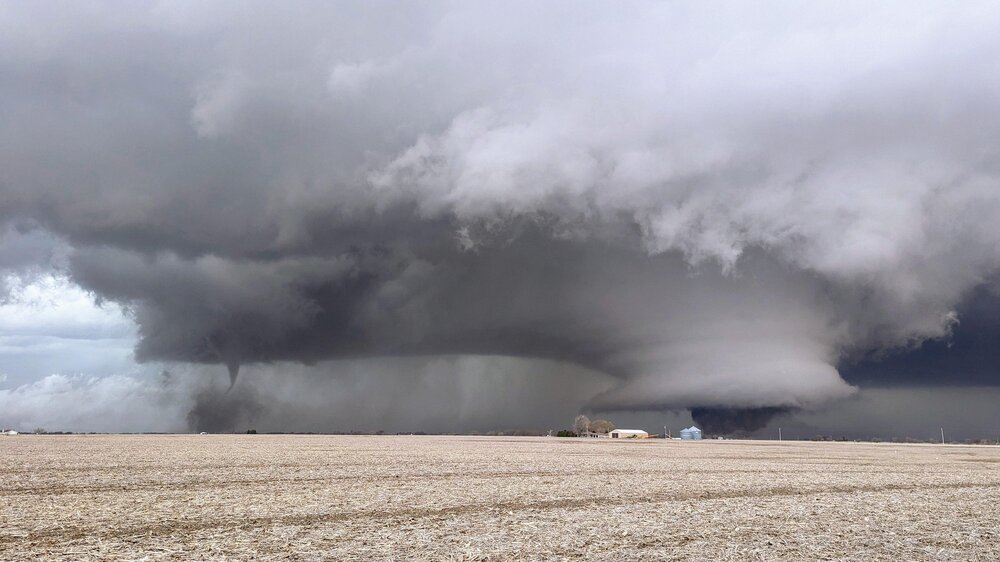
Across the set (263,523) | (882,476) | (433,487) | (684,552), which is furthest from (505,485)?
(882,476)

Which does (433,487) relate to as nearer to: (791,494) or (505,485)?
(505,485)

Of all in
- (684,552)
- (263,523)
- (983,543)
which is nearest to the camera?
(684,552)

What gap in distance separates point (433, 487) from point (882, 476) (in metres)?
35.4

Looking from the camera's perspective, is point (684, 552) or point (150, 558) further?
point (684, 552)

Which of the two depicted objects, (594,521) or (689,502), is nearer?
(594,521)

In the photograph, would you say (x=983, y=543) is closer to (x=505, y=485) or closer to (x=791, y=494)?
(x=791, y=494)

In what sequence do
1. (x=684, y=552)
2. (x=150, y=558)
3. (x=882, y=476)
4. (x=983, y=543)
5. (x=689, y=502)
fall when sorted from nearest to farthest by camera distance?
(x=150, y=558) → (x=684, y=552) → (x=983, y=543) → (x=689, y=502) → (x=882, y=476)

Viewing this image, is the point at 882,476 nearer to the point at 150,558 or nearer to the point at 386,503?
the point at 386,503

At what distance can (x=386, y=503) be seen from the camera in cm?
2953

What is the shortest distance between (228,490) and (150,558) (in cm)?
1723

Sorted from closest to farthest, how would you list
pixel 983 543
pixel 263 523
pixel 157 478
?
pixel 983 543
pixel 263 523
pixel 157 478

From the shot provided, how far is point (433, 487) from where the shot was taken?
36.8 meters

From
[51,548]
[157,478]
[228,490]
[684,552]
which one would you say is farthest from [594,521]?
[157,478]

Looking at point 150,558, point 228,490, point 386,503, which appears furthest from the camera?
point 228,490
